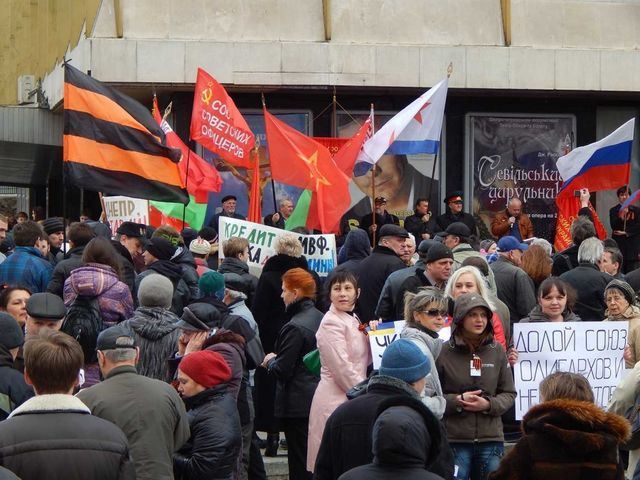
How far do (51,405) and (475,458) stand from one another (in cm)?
335

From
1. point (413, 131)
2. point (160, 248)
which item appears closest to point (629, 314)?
point (160, 248)

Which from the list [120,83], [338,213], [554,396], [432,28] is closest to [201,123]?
[338,213]

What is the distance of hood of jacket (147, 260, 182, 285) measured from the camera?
10.7 meters

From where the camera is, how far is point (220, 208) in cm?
2084

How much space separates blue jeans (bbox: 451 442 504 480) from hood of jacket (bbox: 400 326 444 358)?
0.58m

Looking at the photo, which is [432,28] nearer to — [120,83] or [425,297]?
[120,83]

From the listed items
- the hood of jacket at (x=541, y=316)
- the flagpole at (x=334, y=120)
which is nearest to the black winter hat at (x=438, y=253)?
the hood of jacket at (x=541, y=316)

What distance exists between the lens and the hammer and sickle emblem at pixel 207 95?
52.0ft

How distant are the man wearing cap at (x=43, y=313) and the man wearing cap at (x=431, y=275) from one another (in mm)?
3106

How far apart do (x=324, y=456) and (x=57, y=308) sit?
2.32 metres

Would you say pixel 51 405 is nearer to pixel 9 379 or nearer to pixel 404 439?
pixel 9 379

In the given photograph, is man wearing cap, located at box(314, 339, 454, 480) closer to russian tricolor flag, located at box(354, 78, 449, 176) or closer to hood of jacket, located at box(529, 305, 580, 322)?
hood of jacket, located at box(529, 305, 580, 322)

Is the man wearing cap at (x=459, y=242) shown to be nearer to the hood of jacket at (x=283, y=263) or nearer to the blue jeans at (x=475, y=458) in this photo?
the hood of jacket at (x=283, y=263)

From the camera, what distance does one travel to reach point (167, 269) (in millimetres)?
10734
